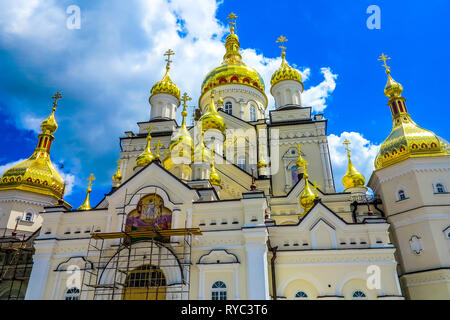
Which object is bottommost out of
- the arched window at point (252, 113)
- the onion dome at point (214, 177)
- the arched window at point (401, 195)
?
the arched window at point (401, 195)

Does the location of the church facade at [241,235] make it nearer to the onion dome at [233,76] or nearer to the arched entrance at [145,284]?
the arched entrance at [145,284]

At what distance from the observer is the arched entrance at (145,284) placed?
12.9m

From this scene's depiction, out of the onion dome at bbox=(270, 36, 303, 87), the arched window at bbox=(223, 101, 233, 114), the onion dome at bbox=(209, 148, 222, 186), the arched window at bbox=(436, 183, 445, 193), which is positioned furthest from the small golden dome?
the arched window at bbox=(436, 183, 445, 193)

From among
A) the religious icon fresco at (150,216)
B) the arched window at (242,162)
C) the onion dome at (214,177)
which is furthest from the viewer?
the arched window at (242,162)

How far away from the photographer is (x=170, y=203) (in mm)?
14312

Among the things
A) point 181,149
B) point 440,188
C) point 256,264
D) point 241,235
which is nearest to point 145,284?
point 241,235

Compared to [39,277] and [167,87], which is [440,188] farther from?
[167,87]

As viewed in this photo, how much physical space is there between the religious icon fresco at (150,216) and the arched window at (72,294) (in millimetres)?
3012

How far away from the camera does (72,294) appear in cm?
1359

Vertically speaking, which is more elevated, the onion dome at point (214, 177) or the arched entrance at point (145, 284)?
the onion dome at point (214, 177)

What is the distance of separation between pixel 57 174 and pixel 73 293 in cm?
1340

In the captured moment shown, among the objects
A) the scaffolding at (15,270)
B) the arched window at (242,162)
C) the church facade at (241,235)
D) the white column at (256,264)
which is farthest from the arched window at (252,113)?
the scaffolding at (15,270)

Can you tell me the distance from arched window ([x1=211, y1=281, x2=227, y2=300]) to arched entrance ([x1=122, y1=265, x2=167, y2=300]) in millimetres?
1764
